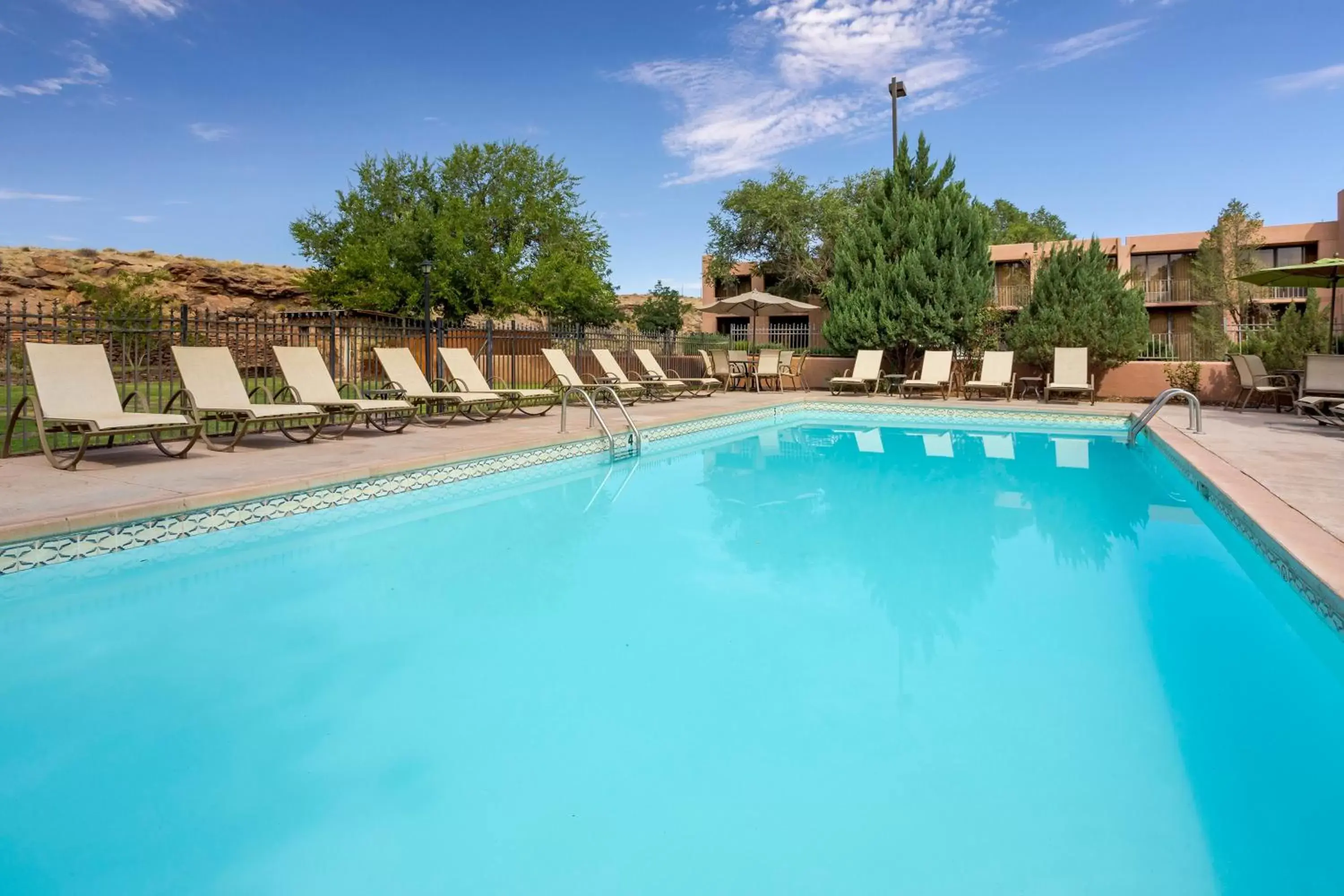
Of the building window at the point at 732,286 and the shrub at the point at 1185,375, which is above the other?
the building window at the point at 732,286

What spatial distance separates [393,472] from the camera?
5.98m

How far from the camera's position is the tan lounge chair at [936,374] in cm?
1447

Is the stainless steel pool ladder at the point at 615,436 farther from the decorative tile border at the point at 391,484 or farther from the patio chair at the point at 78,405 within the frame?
the patio chair at the point at 78,405

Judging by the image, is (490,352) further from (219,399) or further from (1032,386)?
(1032,386)

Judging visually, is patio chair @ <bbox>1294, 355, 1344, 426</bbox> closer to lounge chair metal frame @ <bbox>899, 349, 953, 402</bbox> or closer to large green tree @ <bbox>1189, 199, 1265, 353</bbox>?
lounge chair metal frame @ <bbox>899, 349, 953, 402</bbox>

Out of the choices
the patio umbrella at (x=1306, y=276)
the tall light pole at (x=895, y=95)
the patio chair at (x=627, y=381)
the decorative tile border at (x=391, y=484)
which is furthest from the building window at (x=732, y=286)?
the patio umbrella at (x=1306, y=276)

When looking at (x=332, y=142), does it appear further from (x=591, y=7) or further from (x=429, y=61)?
(x=591, y=7)

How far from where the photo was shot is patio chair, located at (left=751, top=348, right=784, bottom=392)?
636 inches

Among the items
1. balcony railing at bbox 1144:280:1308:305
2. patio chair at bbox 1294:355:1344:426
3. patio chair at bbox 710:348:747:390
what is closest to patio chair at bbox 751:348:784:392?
patio chair at bbox 710:348:747:390

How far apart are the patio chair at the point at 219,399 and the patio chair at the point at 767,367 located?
34.2 ft

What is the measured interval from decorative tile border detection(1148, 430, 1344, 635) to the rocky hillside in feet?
114

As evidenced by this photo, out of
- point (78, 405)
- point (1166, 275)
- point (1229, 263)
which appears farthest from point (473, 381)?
point (1166, 275)

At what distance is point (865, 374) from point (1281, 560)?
11895 mm

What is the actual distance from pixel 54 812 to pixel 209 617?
1.58 meters
